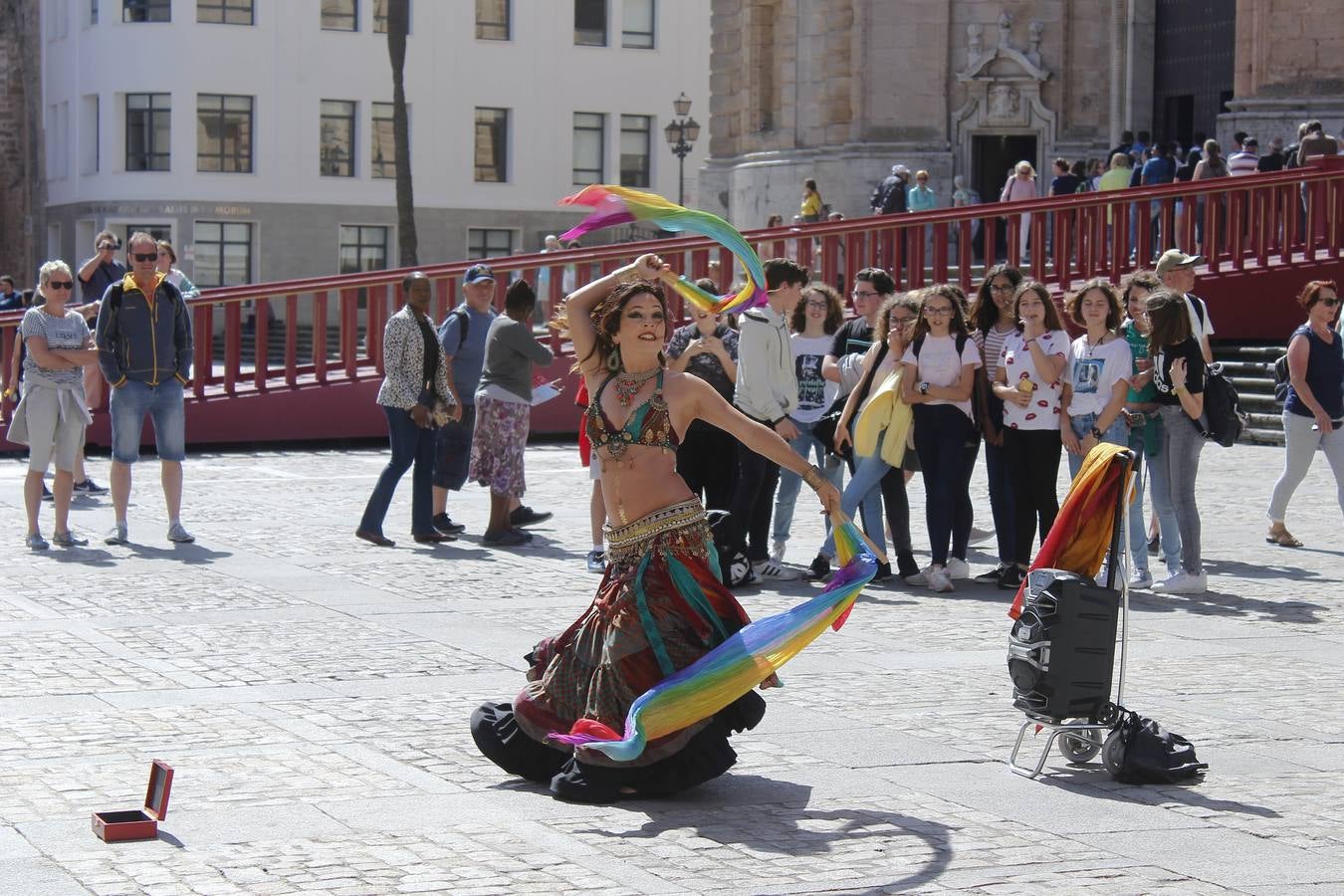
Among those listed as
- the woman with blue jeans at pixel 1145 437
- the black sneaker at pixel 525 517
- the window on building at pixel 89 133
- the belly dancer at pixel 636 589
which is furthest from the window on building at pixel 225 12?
the belly dancer at pixel 636 589

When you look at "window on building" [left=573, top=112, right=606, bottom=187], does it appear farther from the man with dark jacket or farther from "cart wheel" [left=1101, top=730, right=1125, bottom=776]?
"cart wheel" [left=1101, top=730, right=1125, bottom=776]

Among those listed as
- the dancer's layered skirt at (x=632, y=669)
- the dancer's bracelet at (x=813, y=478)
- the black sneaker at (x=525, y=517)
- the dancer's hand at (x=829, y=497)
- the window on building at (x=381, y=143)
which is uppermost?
the window on building at (x=381, y=143)

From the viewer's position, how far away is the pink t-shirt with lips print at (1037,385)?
12.2 m

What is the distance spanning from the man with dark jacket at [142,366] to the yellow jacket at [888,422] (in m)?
4.44

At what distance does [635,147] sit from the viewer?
58.0 meters

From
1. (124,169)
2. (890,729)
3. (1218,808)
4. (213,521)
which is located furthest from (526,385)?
(124,169)

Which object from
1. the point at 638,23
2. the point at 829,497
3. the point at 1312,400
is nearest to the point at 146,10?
the point at 638,23

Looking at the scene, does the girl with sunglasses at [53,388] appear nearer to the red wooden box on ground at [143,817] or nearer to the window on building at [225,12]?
the red wooden box on ground at [143,817]

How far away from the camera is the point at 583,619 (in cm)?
726

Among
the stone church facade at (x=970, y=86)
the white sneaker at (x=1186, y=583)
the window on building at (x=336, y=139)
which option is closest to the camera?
the white sneaker at (x=1186, y=583)

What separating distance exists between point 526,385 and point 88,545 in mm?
2946

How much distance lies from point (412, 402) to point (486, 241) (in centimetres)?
4302

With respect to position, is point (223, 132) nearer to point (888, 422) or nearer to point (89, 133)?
point (89, 133)

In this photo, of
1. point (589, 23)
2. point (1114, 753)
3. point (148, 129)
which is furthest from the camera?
point (589, 23)
